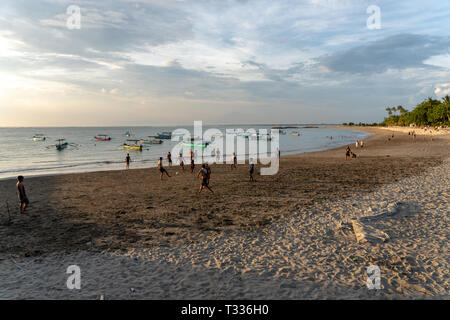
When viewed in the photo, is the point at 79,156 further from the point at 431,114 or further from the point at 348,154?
the point at 431,114

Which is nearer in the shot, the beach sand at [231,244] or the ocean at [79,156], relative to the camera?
the beach sand at [231,244]

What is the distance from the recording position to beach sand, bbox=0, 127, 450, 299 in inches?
229

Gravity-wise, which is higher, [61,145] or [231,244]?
[61,145]

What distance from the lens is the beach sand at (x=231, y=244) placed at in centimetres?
581

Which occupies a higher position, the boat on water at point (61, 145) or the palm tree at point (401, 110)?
the palm tree at point (401, 110)

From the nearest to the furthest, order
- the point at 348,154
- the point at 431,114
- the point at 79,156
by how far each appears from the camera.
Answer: the point at 348,154 → the point at 79,156 → the point at 431,114

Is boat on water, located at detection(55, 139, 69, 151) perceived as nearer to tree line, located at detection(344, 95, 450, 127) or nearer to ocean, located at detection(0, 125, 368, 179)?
ocean, located at detection(0, 125, 368, 179)

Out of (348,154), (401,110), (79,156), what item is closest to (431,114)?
(401,110)

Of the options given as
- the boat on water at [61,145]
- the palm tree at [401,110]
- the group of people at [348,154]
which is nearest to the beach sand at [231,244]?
the group of people at [348,154]

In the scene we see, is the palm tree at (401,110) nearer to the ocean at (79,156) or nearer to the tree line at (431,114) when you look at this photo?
the tree line at (431,114)

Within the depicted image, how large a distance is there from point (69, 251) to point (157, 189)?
349 inches

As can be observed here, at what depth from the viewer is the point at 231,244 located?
8.02 meters

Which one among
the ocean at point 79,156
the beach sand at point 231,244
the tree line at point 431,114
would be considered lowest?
the beach sand at point 231,244
